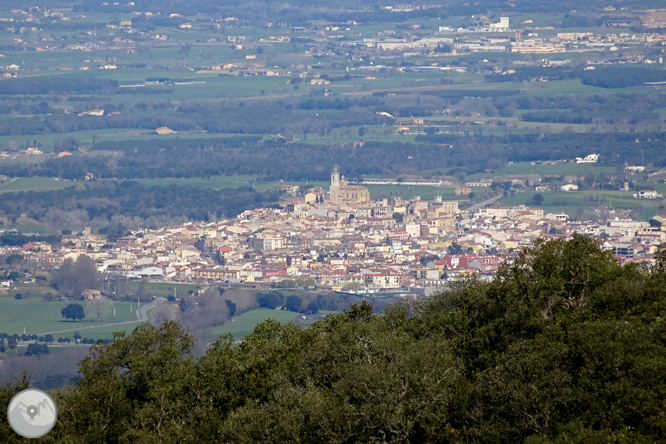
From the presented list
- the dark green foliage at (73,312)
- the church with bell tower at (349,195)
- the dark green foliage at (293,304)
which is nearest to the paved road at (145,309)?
the dark green foliage at (73,312)

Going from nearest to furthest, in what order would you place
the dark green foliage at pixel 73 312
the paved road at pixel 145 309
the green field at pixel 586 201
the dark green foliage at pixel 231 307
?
the paved road at pixel 145 309
the dark green foliage at pixel 231 307
the dark green foliage at pixel 73 312
the green field at pixel 586 201

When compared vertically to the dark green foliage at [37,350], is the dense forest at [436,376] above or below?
above

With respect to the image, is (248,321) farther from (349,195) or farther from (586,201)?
(349,195)

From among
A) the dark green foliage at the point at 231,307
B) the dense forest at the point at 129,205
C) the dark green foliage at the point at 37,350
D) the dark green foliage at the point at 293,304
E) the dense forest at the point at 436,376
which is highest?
the dense forest at the point at 436,376

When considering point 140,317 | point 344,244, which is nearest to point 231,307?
point 140,317

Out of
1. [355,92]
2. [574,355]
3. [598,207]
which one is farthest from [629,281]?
[355,92]

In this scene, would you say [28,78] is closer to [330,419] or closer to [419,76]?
[419,76]

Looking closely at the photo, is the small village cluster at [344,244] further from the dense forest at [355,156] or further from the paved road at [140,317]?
the dense forest at [355,156]
